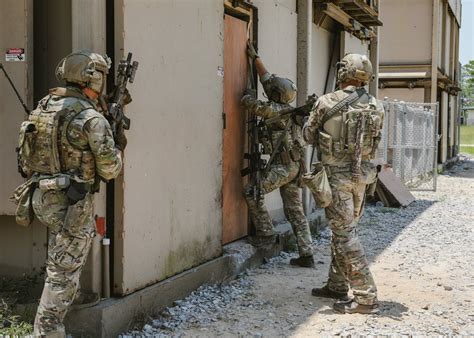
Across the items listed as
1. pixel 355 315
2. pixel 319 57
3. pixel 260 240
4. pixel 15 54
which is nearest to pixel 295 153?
pixel 260 240

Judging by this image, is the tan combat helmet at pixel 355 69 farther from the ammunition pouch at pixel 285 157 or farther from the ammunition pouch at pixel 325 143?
the ammunition pouch at pixel 285 157

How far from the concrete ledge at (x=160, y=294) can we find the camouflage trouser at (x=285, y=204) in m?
0.30

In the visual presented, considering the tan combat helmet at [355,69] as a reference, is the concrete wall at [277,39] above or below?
above

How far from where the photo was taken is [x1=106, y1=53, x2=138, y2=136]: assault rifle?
4012mm

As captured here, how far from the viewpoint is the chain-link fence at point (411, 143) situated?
1344cm

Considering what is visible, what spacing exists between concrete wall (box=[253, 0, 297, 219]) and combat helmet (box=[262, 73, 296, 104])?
56 centimetres

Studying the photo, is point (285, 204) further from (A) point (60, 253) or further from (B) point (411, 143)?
(B) point (411, 143)

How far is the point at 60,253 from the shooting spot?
146 inches

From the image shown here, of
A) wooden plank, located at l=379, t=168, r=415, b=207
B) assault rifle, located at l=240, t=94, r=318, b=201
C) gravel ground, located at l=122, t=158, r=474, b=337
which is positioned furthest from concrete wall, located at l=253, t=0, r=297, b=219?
wooden plank, located at l=379, t=168, r=415, b=207

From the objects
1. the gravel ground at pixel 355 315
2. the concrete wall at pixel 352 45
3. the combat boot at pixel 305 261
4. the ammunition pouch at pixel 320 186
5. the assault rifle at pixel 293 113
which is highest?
the concrete wall at pixel 352 45

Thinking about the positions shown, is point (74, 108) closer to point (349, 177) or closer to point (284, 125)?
point (349, 177)

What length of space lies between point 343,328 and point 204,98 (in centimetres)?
230

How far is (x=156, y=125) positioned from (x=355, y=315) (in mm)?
2220

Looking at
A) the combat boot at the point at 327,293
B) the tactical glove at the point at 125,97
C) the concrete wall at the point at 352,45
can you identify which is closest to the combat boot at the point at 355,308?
the combat boot at the point at 327,293
